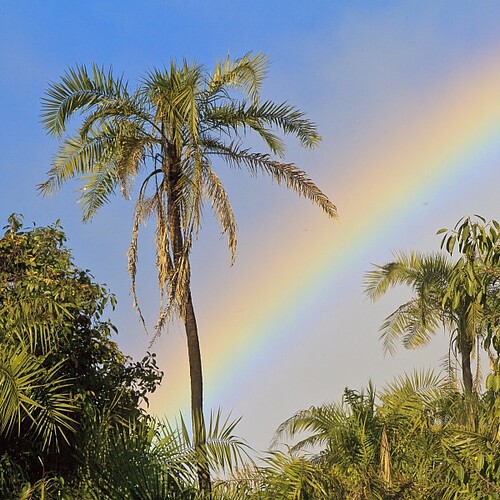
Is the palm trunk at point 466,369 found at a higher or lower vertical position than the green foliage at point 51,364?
higher

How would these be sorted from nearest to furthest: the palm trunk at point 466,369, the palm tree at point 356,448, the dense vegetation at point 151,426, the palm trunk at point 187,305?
the dense vegetation at point 151,426, the palm tree at point 356,448, the palm trunk at point 187,305, the palm trunk at point 466,369

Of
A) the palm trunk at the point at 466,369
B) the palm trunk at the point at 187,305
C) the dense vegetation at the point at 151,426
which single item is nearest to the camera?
the dense vegetation at the point at 151,426

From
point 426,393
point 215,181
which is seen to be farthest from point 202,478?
point 215,181

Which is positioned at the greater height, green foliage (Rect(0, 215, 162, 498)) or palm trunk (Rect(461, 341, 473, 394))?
palm trunk (Rect(461, 341, 473, 394))

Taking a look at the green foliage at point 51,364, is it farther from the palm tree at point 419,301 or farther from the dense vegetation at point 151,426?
the palm tree at point 419,301

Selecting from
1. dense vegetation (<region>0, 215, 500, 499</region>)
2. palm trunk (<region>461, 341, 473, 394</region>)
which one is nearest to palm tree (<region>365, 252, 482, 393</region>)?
palm trunk (<region>461, 341, 473, 394</region>)

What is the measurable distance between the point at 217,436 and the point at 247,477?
1.51ft

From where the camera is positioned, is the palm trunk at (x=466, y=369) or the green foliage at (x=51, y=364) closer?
the green foliage at (x=51, y=364)

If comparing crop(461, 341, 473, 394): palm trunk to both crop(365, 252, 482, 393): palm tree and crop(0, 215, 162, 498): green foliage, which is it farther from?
crop(0, 215, 162, 498): green foliage

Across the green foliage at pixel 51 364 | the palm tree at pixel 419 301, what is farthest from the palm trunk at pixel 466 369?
the green foliage at pixel 51 364

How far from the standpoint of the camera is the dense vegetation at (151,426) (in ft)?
25.8

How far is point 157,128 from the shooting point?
16.9 m

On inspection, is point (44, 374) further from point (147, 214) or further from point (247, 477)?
point (147, 214)

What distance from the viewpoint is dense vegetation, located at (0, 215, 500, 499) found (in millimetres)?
7871
